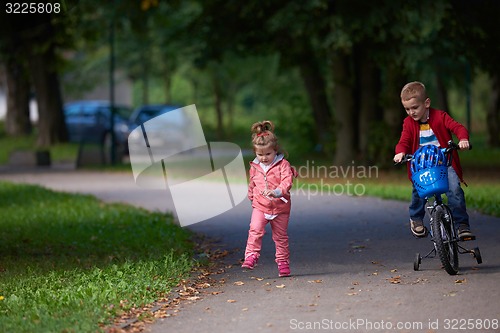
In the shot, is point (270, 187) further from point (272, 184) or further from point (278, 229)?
point (278, 229)

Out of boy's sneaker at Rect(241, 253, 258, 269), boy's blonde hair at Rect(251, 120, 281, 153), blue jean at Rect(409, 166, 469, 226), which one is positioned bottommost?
boy's sneaker at Rect(241, 253, 258, 269)

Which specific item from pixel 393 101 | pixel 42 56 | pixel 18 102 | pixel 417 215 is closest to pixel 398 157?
pixel 417 215

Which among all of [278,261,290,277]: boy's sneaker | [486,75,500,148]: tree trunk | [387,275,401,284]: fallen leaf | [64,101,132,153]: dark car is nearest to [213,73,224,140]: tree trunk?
[64,101,132,153]: dark car

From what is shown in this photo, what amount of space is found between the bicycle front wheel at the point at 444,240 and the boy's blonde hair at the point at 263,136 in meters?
1.44

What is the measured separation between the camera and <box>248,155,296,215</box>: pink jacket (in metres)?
9.92

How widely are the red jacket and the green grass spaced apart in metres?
2.26

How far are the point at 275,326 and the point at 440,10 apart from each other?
16476 mm

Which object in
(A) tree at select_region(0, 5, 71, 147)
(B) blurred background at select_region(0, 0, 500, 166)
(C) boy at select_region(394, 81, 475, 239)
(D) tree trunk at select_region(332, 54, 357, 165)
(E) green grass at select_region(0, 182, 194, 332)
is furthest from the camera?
(A) tree at select_region(0, 5, 71, 147)

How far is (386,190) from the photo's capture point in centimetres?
2012

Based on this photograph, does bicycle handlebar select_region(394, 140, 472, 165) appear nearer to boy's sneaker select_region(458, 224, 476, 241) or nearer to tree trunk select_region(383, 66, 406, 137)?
boy's sneaker select_region(458, 224, 476, 241)

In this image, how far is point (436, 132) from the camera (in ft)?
32.4

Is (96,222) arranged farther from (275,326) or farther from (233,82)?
(233,82)

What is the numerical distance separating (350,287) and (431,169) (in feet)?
3.74

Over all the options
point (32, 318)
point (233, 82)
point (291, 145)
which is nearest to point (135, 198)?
point (32, 318)
